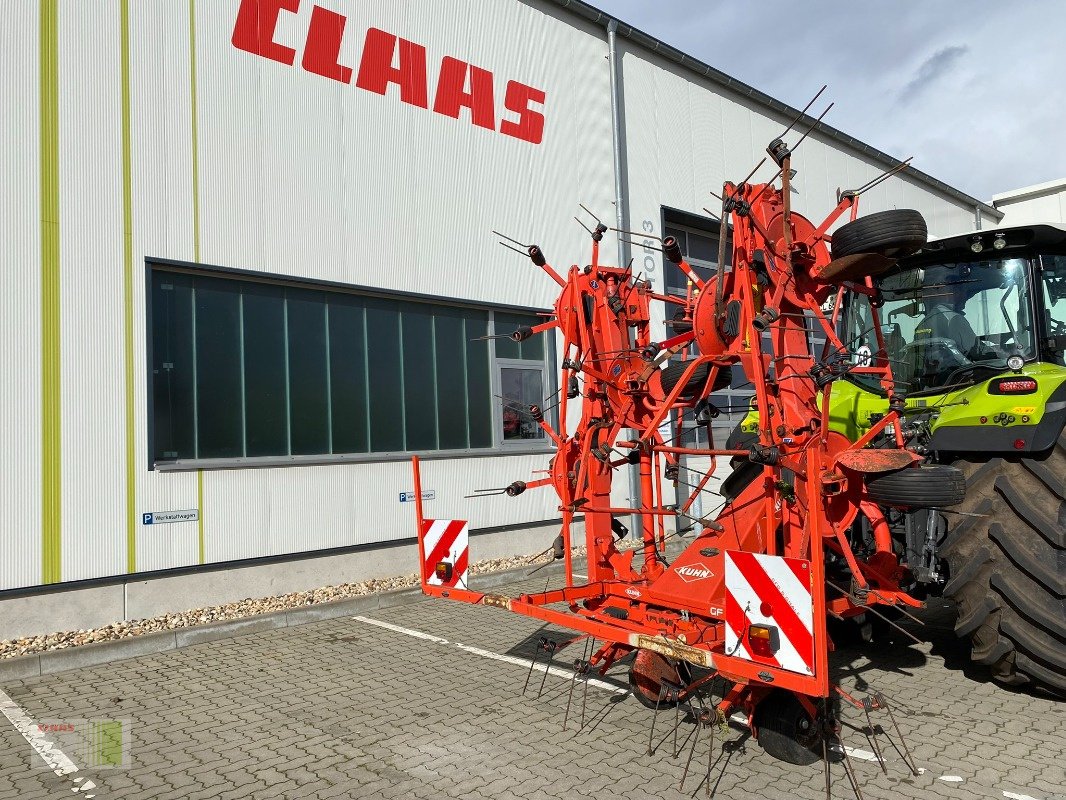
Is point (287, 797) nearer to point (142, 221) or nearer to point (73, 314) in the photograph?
point (73, 314)

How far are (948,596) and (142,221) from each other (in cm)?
695

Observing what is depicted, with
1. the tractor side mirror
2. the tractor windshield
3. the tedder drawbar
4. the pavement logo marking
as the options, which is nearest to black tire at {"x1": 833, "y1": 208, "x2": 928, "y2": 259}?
the tedder drawbar

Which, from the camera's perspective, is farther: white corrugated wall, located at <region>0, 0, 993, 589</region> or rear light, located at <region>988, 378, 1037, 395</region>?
white corrugated wall, located at <region>0, 0, 993, 589</region>

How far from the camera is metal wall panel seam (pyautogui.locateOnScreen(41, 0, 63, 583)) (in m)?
6.73

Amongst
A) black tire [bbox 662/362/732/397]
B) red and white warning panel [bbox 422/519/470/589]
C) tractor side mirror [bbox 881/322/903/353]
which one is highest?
tractor side mirror [bbox 881/322/903/353]

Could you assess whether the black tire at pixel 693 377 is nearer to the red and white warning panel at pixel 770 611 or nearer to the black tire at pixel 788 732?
the red and white warning panel at pixel 770 611

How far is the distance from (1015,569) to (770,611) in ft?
6.12

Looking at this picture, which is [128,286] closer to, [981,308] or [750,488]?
[750,488]

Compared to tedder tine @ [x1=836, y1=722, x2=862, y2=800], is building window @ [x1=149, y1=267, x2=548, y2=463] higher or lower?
higher

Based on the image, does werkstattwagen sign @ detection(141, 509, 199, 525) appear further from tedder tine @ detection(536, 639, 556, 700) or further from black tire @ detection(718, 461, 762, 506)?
black tire @ detection(718, 461, 762, 506)

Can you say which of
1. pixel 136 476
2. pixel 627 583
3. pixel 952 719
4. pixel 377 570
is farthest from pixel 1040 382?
pixel 136 476

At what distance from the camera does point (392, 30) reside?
9.37 m

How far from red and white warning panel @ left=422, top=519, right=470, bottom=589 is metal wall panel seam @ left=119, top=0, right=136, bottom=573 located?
11.0ft

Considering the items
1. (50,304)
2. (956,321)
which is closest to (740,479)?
(956,321)
